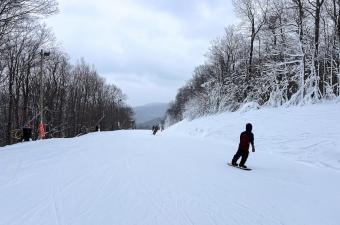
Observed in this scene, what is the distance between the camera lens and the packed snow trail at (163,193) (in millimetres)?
7070

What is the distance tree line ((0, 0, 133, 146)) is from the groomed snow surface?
9.57m

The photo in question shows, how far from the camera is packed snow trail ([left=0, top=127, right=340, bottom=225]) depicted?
7070mm

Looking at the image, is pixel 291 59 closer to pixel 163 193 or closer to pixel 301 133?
pixel 301 133

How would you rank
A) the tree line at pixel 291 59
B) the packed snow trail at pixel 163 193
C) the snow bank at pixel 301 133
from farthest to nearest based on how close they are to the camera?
the tree line at pixel 291 59
the snow bank at pixel 301 133
the packed snow trail at pixel 163 193

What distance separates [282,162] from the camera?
15.5 metres

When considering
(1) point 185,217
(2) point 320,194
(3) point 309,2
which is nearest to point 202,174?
(2) point 320,194

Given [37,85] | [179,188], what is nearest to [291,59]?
[179,188]

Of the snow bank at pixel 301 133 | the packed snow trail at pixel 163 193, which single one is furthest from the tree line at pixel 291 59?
the packed snow trail at pixel 163 193

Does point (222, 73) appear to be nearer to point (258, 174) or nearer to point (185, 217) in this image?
point (258, 174)

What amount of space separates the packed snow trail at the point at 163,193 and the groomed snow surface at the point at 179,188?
0.02 metres

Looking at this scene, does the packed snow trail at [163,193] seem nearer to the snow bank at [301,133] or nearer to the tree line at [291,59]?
the snow bank at [301,133]

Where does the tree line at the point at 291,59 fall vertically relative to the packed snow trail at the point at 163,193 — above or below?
above

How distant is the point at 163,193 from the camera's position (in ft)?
29.2

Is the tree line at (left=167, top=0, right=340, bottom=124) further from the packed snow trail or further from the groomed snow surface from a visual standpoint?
the packed snow trail
